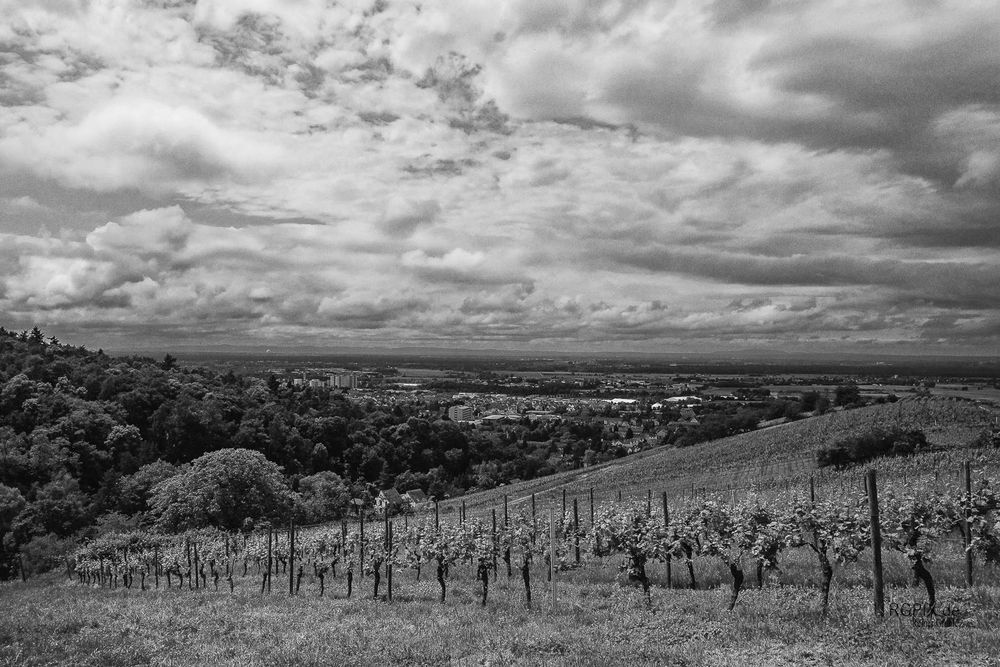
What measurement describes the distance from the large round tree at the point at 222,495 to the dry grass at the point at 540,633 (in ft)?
152

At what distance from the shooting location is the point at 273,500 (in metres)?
64.8

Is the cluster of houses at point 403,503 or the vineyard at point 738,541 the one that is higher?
the vineyard at point 738,541

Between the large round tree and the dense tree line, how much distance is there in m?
0.20

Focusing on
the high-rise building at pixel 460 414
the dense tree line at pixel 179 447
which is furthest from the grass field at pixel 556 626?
the high-rise building at pixel 460 414

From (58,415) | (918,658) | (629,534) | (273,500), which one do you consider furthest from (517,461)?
(918,658)

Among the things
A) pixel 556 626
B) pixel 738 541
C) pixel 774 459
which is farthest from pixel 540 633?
pixel 774 459

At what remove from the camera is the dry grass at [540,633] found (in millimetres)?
10625

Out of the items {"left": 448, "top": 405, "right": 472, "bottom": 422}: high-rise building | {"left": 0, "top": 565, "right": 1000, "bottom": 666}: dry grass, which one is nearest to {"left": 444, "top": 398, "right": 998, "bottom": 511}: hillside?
{"left": 0, "top": 565, "right": 1000, "bottom": 666}: dry grass

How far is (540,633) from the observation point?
1274 centimetres

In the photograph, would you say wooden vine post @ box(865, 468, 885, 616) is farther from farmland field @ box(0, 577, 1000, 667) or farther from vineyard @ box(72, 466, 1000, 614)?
farmland field @ box(0, 577, 1000, 667)

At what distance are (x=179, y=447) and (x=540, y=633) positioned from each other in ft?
326

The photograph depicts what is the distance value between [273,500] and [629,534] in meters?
54.9

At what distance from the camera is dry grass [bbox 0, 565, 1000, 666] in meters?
10.6

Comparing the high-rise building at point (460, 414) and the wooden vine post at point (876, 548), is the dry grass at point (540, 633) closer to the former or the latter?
the wooden vine post at point (876, 548)
